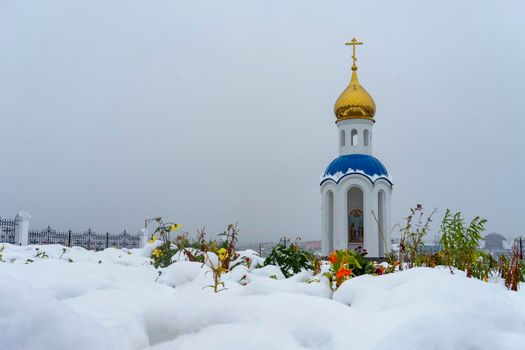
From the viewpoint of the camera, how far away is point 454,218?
5273 millimetres

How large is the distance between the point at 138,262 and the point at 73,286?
11.0 feet

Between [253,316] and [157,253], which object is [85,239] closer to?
[157,253]

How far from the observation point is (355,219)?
67.2 feet

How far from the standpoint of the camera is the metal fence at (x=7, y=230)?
16819mm

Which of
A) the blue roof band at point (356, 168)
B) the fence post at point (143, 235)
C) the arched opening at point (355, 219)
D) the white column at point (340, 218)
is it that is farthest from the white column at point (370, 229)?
the fence post at point (143, 235)

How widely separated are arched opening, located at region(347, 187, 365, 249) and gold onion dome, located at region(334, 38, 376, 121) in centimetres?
332

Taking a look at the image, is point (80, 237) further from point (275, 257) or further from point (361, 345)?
point (361, 345)

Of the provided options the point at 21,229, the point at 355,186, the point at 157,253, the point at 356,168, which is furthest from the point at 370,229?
the point at 157,253

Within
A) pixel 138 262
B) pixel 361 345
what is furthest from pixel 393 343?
pixel 138 262

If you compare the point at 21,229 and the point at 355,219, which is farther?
the point at 355,219

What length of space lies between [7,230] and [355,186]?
13.5 m

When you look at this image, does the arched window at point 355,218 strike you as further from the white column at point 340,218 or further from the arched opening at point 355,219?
the white column at point 340,218

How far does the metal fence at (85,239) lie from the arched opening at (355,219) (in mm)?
9327

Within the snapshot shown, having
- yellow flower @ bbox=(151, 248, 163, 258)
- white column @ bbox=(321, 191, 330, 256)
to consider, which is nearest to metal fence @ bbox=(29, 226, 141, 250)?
white column @ bbox=(321, 191, 330, 256)
